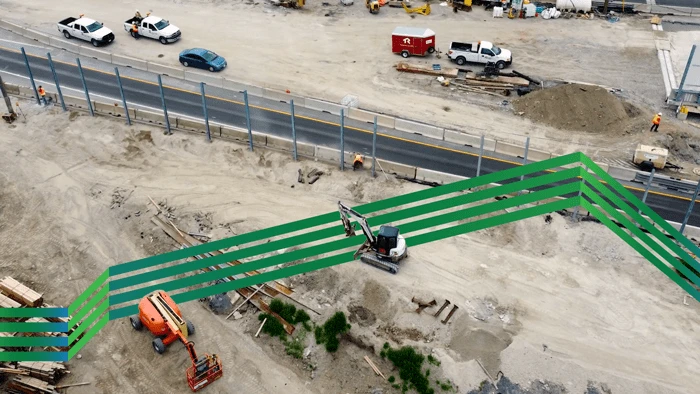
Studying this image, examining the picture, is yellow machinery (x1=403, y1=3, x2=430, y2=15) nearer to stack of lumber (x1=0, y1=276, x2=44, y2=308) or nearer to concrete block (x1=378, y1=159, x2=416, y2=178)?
concrete block (x1=378, y1=159, x2=416, y2=178)

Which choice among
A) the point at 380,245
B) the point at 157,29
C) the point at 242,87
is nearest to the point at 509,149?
the point at 380,245

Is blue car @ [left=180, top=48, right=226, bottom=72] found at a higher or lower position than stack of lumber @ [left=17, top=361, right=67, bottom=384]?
higher

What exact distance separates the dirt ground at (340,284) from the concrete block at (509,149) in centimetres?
654

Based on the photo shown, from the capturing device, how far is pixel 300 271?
2939cm

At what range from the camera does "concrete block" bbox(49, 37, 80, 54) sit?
4900cm

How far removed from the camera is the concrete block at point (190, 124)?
39.3 metres

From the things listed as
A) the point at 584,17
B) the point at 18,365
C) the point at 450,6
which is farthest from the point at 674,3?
the point at 18,365

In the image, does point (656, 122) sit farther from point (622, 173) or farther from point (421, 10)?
point (421, 10)

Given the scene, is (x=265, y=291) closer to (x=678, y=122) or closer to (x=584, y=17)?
(x=678, y=122)

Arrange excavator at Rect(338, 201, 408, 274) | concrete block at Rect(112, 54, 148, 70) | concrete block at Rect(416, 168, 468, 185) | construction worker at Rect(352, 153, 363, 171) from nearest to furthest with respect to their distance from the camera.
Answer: excavator at Rect(338, 201, 408, 274) < concrete block at Rect(416, 168, 468, 185) < construction worker at Rect(352, 153, 363, 171) < concrete block at Rect(112, 54, 148, 70)

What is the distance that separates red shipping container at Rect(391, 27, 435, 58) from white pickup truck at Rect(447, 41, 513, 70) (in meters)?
2.05

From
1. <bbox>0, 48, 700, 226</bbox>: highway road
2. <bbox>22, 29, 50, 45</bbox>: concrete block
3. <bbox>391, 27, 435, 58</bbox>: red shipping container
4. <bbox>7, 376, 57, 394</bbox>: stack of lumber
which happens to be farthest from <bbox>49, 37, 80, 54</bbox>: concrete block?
<bbox>7, 376, 57, 394</bbox>: stack of lumber

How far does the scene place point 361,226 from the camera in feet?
94.0

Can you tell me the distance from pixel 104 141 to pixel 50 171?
379 cm
